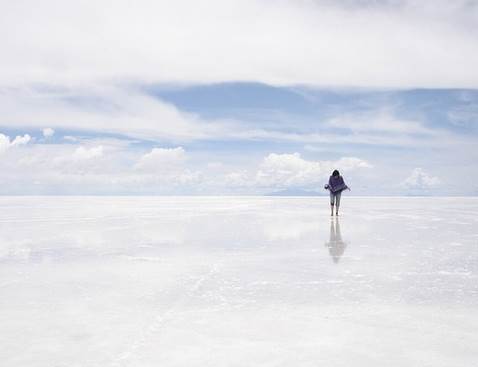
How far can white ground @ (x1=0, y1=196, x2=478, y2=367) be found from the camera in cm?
432

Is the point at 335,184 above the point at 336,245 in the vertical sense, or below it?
above

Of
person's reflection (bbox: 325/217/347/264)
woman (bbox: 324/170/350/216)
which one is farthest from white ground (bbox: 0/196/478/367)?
woman (bbox: 324/170/350/216)

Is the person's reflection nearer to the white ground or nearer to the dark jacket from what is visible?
the white ground

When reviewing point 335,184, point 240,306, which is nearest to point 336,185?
point 335,184

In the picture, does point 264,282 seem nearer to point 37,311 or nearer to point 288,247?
point 37,311

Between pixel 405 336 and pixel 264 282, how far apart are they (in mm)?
3103

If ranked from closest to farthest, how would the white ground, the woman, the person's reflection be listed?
the white ground < the person's reflection < the woman

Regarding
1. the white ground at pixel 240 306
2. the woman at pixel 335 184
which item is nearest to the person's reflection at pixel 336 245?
the white ground at pixel 240 306

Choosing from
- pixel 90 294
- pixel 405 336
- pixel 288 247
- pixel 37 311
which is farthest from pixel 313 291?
pixel 288 247

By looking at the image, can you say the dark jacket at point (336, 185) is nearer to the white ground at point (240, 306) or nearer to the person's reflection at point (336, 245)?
the person's reflection at point (336, 245)

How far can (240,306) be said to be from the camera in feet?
19.7

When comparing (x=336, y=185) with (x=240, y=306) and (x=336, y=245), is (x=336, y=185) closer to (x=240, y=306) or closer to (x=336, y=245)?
(x=336, y=245)

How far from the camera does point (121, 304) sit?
6207 millimetres

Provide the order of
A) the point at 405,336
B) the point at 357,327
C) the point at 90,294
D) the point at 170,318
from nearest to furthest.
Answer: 1. the point at 405,336
2. the point at 357,327
3. the point at 170,318
4. the point at 90,294
